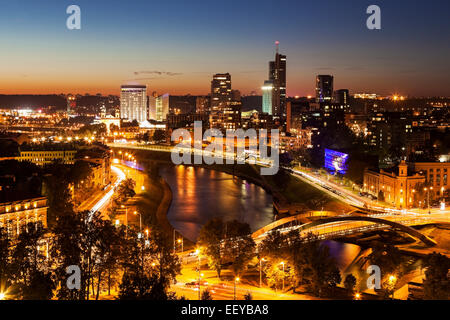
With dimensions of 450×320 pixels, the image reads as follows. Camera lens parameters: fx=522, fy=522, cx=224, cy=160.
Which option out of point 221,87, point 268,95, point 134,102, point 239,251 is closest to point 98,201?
point 239,251

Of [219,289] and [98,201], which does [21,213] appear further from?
[219,289]

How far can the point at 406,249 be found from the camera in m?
9.13

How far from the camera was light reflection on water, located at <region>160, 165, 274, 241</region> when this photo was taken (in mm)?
12000

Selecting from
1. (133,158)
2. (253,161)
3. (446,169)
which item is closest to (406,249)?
(446,169)

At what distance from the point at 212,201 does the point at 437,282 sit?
30.0 feet

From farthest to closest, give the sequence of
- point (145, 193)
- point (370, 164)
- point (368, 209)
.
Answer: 1. point (370, 164)
2. point (145, 193)
3. point (368, 209)

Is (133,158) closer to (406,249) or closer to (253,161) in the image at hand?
(253,161)

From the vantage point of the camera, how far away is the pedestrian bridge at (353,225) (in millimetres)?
9445

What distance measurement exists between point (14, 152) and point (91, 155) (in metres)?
3.47

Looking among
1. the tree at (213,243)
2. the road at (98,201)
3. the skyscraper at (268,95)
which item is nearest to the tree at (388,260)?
the tree at (213,243)

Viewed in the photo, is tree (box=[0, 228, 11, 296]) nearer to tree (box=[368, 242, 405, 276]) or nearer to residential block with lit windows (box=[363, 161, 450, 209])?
tree (box=[368, 242, 405, 276])

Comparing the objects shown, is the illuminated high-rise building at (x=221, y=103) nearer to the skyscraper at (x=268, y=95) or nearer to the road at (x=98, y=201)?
the skyscraper at (x=268, y=95)

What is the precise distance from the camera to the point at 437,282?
5891 millimetres
